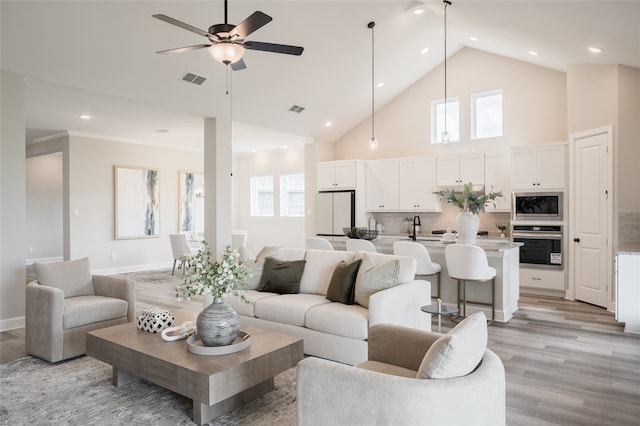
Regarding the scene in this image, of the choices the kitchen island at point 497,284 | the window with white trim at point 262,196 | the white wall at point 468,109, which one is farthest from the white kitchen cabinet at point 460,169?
the window with white trim at point 262,196

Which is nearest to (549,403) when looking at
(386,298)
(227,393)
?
(386,298)

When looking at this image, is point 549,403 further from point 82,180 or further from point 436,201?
point 82,180

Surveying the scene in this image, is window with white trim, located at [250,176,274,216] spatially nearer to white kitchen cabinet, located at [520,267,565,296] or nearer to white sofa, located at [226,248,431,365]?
white kitchen cabinet, located at [520,267,565,296]

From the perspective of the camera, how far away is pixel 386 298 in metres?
3.19

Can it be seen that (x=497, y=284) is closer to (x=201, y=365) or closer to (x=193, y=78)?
(x=201, y=365)

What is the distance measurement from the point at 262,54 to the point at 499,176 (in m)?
4.18

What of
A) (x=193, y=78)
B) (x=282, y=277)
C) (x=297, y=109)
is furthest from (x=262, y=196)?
(x=282, y=277)

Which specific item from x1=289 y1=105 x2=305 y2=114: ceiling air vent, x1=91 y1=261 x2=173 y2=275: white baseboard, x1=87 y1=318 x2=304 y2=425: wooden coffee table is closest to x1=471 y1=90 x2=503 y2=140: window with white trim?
x1=289 y1=105 x2=305 y2=114: ceiling air vent

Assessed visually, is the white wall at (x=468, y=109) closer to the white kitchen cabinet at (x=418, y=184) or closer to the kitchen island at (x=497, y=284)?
the white kitchen cabinet at (x=418, y=184)

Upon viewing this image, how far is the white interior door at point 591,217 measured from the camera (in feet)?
18.0

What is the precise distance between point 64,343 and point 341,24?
482 centimetres

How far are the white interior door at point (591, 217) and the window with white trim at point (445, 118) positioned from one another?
2.18 m

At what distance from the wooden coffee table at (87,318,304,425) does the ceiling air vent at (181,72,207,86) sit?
3691mm

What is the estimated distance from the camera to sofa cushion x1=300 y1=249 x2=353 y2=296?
4.09 m
